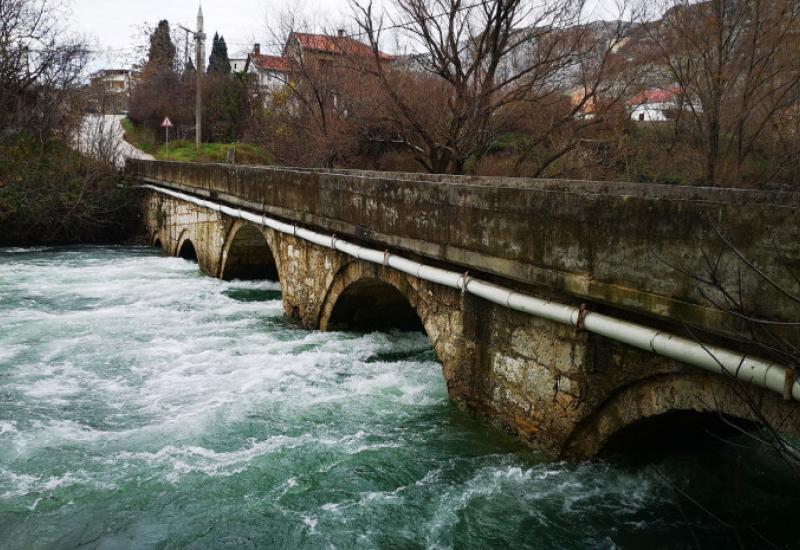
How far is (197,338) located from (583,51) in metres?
9.59

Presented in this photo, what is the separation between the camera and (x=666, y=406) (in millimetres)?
4391

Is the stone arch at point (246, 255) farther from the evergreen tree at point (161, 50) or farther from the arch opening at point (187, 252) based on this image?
the evergreen tree at point (161, 50)

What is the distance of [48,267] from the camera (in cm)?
1688

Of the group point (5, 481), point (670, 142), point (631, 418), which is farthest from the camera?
point (670, 142)

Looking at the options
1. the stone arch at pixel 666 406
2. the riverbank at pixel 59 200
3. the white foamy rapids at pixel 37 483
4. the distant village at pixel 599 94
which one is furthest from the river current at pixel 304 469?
the riverbank at pixel 59 200

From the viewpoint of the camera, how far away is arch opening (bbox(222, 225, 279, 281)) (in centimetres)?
1387

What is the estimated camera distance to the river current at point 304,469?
4.79m

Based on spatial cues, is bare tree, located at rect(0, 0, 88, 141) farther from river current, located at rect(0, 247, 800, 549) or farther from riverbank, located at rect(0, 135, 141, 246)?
river current, located at rect(0, 247, 800, 549)

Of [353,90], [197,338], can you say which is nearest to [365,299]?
[197,338]

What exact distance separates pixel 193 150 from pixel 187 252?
14.4 metres

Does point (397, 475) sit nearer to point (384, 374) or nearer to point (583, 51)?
point (384, 374)

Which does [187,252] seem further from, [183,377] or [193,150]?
[193,150]

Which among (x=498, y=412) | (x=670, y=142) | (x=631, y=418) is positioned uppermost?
(x=670, y=142)

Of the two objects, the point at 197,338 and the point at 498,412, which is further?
the point at 197,338
